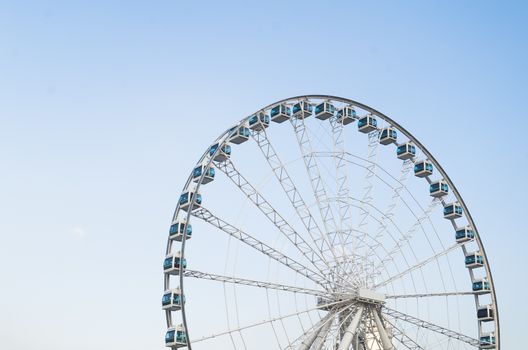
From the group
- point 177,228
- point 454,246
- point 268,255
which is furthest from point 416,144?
point 177,228

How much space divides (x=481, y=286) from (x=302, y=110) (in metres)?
16.1

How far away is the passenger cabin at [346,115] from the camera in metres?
47.7

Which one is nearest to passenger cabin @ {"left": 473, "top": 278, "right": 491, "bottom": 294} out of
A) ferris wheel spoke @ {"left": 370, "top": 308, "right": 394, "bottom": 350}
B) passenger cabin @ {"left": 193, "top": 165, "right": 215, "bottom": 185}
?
ferris wheel spoke @ {"left": 370, "top": 308, "right": 394, "bottom": 350}

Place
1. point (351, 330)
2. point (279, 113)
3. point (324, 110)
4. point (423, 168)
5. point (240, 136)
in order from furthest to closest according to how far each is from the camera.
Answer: point (423, 168)
point (324, 110)
point (279, 113)
point (240, 136)
point (351, 330)

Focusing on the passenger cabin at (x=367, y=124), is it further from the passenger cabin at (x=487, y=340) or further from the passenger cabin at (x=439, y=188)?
the passenger cabin at (x=487, y=340)

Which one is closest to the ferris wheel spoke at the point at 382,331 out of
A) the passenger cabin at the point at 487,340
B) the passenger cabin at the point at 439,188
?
the passenger cabin at the point at 487,340

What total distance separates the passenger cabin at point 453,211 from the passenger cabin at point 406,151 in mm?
4088

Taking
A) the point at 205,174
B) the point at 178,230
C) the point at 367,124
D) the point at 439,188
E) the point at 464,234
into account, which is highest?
the point at 367,124

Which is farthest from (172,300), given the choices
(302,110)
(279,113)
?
(302,110)

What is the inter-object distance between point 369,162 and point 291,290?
34.5 ft

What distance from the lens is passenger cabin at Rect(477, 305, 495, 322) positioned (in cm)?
4634

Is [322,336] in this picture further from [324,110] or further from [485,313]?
[324,110]

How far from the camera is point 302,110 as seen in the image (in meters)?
46.2

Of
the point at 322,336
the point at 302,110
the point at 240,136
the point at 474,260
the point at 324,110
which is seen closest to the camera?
the point at 322,336
